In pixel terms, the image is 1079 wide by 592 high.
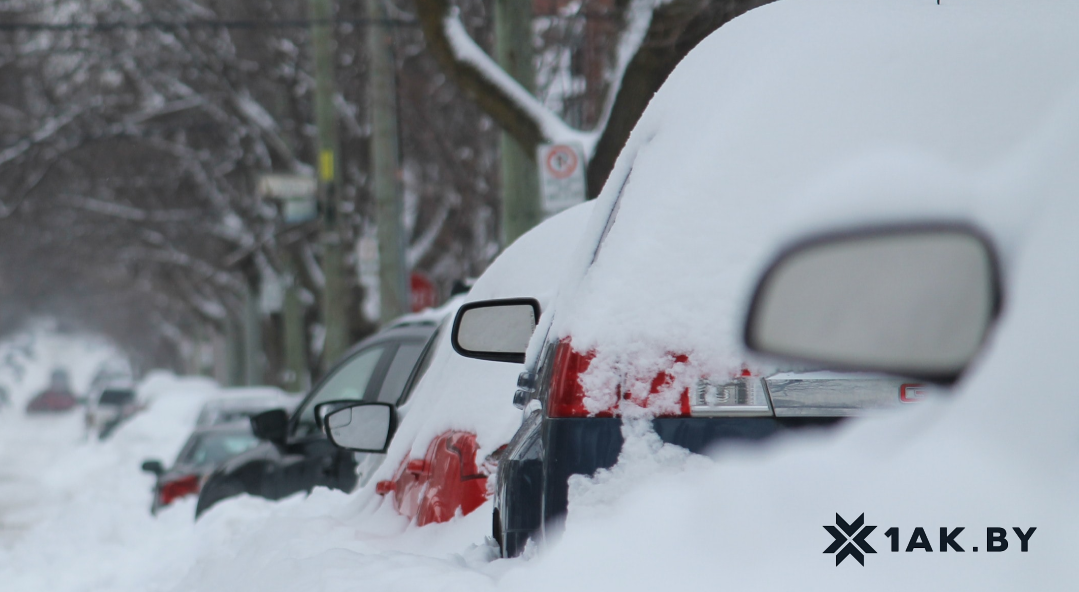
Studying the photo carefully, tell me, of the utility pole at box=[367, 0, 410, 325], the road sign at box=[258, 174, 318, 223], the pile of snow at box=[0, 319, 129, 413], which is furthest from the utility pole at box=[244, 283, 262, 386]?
the pile of snow at box=[0, 319, 129, 413]

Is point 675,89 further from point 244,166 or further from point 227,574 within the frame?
point 244,166

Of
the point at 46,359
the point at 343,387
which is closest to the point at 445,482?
the point at 343,387

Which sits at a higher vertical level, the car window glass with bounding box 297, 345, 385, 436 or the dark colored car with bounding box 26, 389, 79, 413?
the car window glass with bounding box 297, 345, 385, 436

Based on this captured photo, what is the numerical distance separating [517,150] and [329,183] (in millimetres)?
7039

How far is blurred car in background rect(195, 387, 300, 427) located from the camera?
16531 mm

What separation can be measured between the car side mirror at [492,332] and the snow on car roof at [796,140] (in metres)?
1.09

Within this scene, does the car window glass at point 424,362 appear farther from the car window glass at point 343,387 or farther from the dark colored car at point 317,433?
the car window glass at point 343,387

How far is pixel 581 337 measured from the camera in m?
2.49

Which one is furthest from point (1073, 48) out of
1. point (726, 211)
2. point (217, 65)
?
point (217, 65)

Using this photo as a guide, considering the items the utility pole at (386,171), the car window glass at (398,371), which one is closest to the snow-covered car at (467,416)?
the car window glass at (398,371)

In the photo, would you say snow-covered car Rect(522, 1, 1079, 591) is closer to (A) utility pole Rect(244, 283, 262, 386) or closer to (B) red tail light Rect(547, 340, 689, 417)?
(B) red tail light Rect(547, 340, 689, 417)

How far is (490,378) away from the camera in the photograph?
432 centimetres

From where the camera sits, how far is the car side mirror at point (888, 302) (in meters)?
2.05

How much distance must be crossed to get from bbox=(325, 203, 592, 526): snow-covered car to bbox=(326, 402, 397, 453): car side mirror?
19 cm
